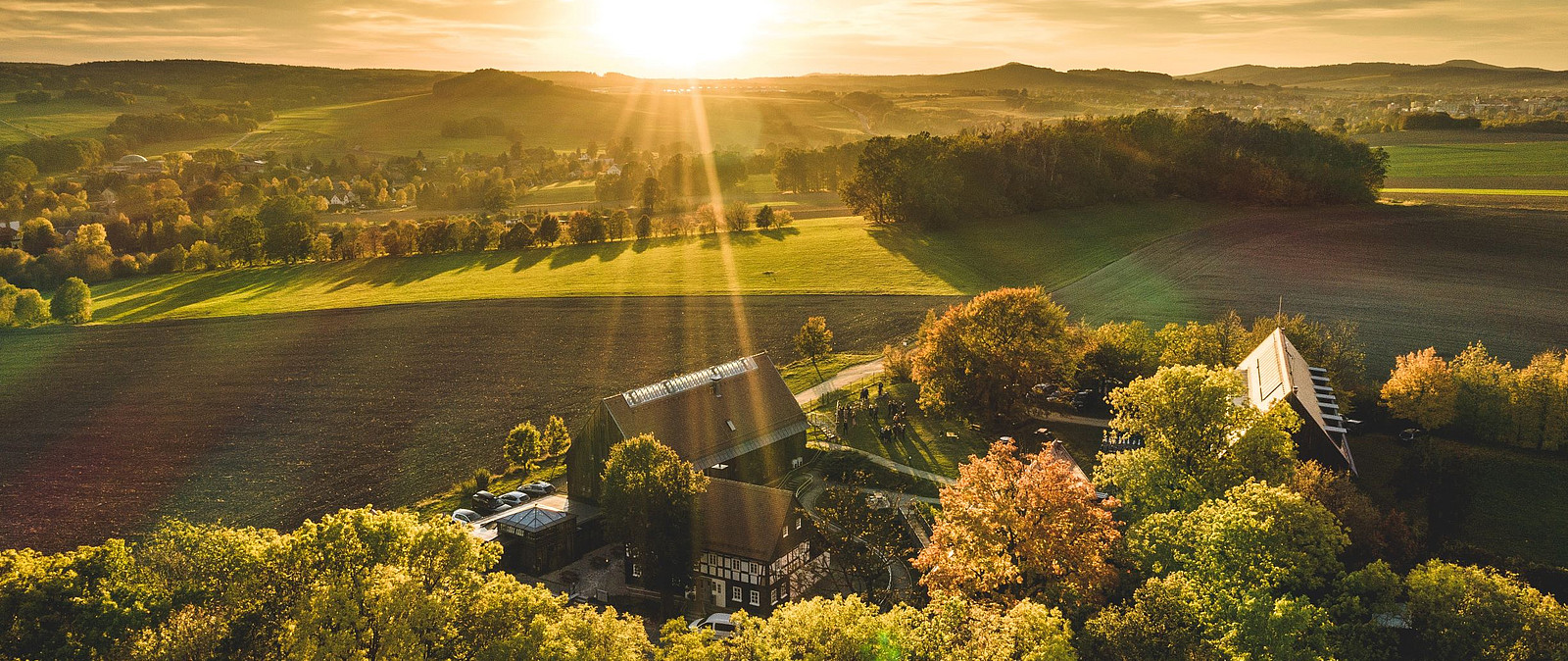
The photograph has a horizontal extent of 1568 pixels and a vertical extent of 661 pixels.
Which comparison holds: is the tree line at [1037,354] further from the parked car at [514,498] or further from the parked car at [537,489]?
the parked car at [514,498]

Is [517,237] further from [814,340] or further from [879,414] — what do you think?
[879,414]

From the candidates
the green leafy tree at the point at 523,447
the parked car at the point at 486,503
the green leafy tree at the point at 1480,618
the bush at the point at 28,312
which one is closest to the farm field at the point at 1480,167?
the green leafy tree at the point at 1480,618

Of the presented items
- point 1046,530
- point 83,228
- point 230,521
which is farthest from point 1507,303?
point 83,228

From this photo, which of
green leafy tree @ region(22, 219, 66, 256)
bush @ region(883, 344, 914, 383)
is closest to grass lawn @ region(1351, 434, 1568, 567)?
bush @ region(883, 344, 914, 383)

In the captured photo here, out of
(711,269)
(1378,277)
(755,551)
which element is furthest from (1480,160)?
(755,551)

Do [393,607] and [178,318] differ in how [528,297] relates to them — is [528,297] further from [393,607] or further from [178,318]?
[393,607]

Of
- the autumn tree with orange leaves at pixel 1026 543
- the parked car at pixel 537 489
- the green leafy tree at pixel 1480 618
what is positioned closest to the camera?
the green leafy tree at pixel 1480 618
